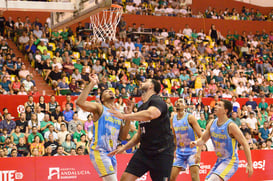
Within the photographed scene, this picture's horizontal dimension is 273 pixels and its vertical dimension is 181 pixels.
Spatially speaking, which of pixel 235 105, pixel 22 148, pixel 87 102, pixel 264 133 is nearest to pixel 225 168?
pixel 87 102

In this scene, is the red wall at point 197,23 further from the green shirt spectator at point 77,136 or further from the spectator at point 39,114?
the green shirt spectator at point 77,136

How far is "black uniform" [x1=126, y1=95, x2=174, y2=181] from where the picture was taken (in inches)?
257

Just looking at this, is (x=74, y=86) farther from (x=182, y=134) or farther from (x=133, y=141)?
(x=133, y=141)

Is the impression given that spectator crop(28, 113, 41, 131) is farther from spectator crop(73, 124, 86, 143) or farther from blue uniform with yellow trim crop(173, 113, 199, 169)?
blue uniform with yellow trim crop(173, 113, 199, 169)

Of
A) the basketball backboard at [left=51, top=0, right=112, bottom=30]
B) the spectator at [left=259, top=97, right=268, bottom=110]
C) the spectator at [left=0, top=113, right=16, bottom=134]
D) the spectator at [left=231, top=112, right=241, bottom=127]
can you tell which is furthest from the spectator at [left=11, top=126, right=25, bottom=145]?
the spectator at [left=259, top=97, right=268, bottom=110]

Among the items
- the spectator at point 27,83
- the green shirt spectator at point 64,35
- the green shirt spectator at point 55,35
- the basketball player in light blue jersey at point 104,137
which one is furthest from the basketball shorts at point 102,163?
the green shirt spectator at point 64,35

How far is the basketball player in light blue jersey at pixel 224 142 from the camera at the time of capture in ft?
25.6

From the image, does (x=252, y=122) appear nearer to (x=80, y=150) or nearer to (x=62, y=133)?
(x=80, y=150)

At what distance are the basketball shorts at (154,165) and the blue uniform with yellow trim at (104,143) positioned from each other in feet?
2.58

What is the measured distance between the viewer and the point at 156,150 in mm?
6539

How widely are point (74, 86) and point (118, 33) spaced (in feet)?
22.4

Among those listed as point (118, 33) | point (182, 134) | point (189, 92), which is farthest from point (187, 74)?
point (182, 134)

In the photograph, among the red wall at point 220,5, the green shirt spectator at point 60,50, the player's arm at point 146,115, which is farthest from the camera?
the red wall at point 220,5

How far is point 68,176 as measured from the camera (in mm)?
12023
